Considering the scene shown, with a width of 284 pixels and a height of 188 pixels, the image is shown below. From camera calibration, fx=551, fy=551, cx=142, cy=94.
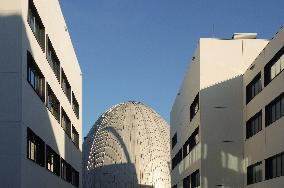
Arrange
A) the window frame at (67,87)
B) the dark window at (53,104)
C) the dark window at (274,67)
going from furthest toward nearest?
the window frame at (67,87) → the dark window at (53,104) → the dark window at (274,67)

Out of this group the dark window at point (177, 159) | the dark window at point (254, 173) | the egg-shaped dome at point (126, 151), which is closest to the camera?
the dark window at point (254, 173)

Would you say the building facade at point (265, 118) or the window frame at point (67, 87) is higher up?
the window frame at point (67, 87)

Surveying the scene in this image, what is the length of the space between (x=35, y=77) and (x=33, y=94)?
2.53 meters

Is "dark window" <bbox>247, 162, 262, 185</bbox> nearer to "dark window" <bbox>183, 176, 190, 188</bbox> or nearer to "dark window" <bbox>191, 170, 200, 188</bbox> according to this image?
"dark window" <bbox>191, 170, 200, 188</bbox>

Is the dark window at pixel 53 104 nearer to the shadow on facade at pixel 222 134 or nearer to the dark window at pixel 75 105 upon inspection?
the shadow on facade at pixel 222 134

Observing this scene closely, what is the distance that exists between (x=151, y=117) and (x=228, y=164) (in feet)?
256

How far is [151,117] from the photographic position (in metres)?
123

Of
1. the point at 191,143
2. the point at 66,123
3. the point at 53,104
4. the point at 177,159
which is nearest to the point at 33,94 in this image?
the point at 53,104

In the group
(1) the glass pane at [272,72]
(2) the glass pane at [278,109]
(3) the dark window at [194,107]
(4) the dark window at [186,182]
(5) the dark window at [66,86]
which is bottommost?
(4) the dark window at [186,182]

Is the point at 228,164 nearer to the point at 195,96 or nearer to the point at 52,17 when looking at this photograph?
the point at 195,96

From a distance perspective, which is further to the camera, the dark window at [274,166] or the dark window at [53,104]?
the dark window at [53,104]

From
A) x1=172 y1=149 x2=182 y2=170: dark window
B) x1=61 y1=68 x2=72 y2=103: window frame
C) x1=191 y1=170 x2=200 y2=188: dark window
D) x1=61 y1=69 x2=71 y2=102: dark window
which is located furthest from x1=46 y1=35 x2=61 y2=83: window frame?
x1=172 y1=149 x2=182 y2=170: dark window

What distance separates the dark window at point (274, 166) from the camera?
113 ft

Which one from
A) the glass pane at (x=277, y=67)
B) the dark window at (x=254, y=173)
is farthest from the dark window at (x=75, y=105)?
the glass pane at (x=277, y=67)
